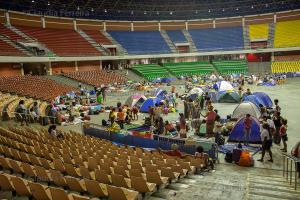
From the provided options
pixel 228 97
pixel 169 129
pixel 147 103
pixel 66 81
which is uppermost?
pixel 66 81

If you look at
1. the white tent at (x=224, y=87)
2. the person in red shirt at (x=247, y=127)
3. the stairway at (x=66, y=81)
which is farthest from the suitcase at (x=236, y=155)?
the stairway at (x=66, y=81)

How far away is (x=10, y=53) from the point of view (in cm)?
3394

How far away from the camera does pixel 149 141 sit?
48.3 ft

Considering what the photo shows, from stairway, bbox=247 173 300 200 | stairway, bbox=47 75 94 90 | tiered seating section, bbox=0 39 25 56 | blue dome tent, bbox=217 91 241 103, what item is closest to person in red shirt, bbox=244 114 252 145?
stairway, bbox=247 173 300 200

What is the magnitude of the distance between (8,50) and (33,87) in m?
6.71

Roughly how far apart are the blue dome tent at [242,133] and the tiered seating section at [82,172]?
533 cm

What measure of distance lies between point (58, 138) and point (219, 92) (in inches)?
732

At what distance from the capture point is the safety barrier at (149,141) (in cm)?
1293

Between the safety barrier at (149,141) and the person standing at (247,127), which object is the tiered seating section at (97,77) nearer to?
the safety barrier at (149,141)

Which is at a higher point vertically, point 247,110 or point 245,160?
point 247,110

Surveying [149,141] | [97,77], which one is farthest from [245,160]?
[97,77]

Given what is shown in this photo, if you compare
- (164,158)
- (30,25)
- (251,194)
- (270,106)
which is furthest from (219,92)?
(30,25)

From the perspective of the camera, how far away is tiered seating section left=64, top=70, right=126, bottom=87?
43213 mm

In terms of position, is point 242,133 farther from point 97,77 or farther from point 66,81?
point 97,77
